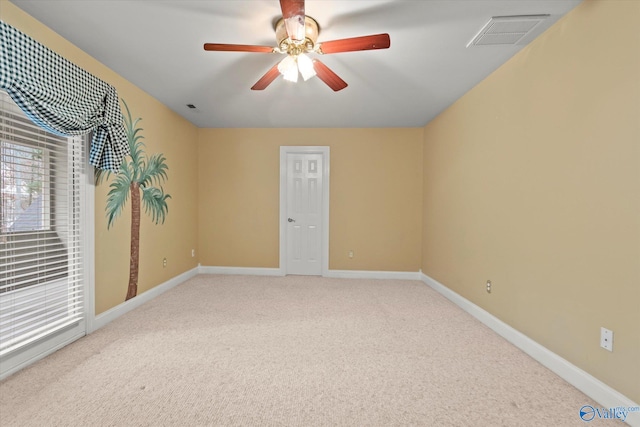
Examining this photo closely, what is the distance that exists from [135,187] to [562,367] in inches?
158

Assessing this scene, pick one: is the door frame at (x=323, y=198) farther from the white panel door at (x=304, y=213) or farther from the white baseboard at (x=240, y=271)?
the white baseboard at (x=240, y=271)

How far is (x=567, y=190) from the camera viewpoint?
1.78 meters

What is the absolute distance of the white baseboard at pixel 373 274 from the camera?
14.1 feet

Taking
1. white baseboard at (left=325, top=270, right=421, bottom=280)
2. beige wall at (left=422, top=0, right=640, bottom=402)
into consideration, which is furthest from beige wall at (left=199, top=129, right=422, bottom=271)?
beige wall at (left=422, top=0, right=640, bottom=402)

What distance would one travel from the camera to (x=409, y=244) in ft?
14.2

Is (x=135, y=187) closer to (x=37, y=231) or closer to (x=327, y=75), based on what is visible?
(x=37, y=231)

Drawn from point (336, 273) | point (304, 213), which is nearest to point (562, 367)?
point (336, 273)

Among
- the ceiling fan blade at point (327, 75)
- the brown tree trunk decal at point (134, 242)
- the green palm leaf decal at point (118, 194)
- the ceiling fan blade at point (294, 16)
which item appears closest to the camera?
the ceiling fan blade at point (294, 16)

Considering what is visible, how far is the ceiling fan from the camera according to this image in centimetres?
152

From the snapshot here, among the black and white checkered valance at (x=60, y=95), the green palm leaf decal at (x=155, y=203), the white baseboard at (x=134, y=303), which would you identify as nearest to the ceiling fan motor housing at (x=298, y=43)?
the black and white checkered valance at (x=60, y=95)

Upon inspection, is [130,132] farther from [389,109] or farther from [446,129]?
[446,129]

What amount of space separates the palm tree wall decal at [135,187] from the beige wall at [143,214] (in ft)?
0.25

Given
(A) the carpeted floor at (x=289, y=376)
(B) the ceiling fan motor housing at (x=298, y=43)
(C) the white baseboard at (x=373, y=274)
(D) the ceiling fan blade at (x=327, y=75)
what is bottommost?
(A) the carpeted floor at (x=289, y=376)

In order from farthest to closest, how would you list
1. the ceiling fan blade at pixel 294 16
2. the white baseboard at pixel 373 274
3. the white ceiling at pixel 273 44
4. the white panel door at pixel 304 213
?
1. the white panel door at pixel 304 213
2. the white baseboard at pixel 373 274
3. the white ceiling at pixel 273 44
4. the ceiling fan blade at pixel 294 16
